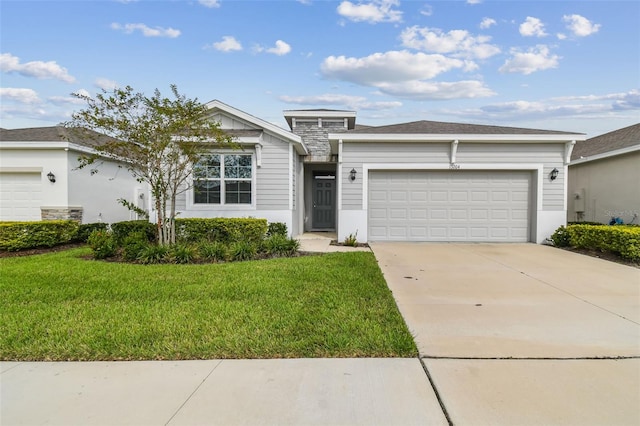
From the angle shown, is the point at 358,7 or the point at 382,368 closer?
the point at 382,368

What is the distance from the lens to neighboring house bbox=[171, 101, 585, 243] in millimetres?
10516

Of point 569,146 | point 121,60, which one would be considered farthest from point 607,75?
point 121,60

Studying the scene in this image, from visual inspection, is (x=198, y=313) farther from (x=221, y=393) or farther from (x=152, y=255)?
(x=152, y=255)

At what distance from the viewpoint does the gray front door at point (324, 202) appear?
48.4ft

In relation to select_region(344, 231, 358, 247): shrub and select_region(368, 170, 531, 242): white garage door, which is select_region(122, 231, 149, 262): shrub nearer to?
select_region(344, 231, 358, 247): shrub

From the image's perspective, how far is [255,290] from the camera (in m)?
5.07

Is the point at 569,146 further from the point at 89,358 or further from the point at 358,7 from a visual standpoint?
the point at 89,358

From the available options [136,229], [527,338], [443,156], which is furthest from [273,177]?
[527,338]

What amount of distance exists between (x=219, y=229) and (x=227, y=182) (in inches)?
67.8

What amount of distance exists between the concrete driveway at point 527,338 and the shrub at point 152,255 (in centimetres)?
464

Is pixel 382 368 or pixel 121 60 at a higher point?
pixel 121 60

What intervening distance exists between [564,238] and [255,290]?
30.1ft

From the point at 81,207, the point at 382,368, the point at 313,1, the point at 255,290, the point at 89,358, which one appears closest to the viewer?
the point at 382,368

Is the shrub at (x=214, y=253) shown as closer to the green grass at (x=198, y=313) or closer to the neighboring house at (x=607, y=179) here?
the green grass at (x=198, y=313)
